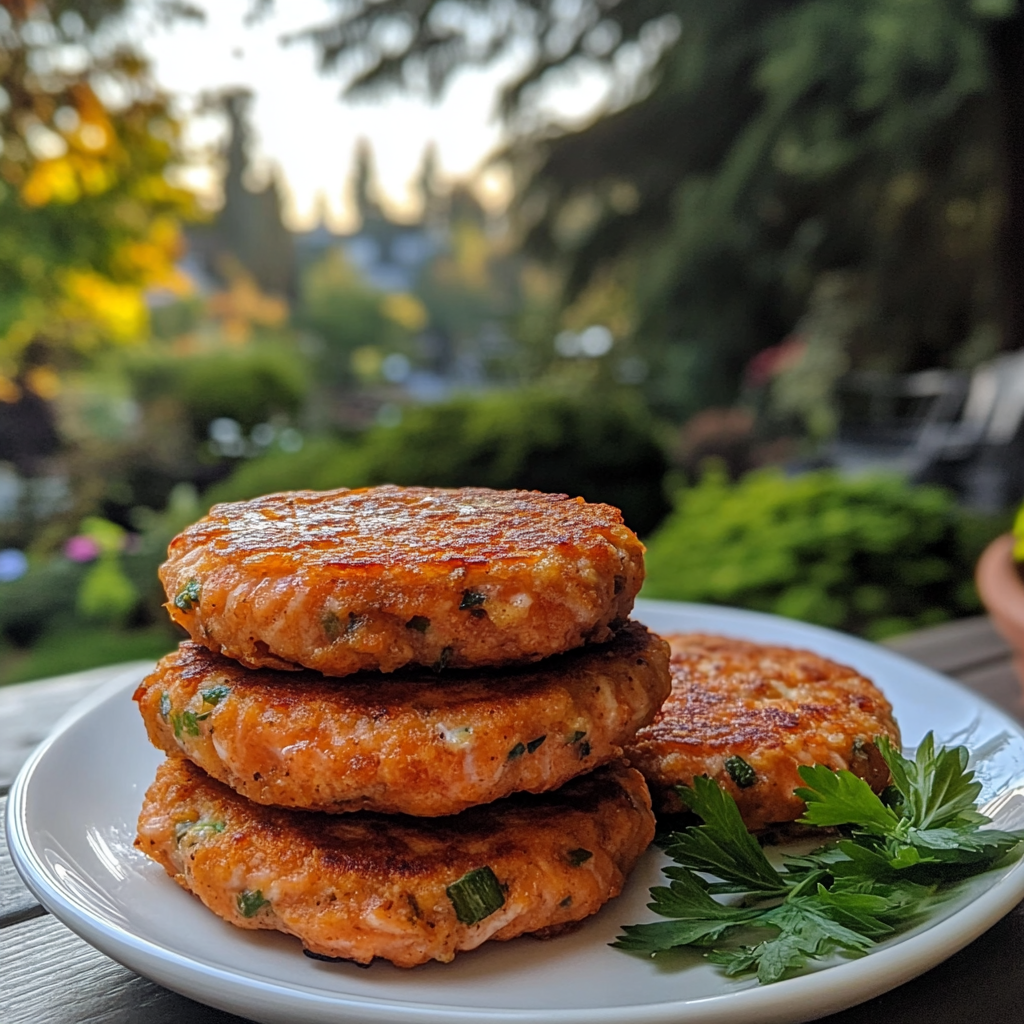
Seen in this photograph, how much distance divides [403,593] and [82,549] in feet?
13.0

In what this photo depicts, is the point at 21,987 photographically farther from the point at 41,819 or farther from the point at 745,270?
the point at 745,270

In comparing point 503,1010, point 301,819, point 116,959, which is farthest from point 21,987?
point 503,1010

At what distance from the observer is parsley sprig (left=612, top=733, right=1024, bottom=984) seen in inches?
31.1

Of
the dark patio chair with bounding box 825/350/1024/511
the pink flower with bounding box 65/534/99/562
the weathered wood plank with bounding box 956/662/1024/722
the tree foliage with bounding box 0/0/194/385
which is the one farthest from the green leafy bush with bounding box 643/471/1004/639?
the tree foliage with bounding box 0/0/194/385

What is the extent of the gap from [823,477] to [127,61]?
3725 millimetres

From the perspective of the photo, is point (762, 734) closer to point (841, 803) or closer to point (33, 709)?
point (841, 803)

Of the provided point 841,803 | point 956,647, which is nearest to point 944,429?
point 956,647

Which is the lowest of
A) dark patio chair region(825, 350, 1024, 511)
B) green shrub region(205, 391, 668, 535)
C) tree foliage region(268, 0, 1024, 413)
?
dark patio chair region(825, 350, 1024, 511)

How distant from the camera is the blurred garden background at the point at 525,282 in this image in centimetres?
386

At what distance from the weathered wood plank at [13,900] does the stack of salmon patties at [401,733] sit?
18 centimetres

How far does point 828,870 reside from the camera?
89cm

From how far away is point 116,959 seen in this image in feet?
2.51

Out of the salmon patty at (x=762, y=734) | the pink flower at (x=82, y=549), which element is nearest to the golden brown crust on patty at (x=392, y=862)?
the salmon patty at (x=762, y=734)

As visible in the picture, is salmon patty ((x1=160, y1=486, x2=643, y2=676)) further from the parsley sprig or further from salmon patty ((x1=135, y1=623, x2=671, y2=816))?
the parsley sprig
